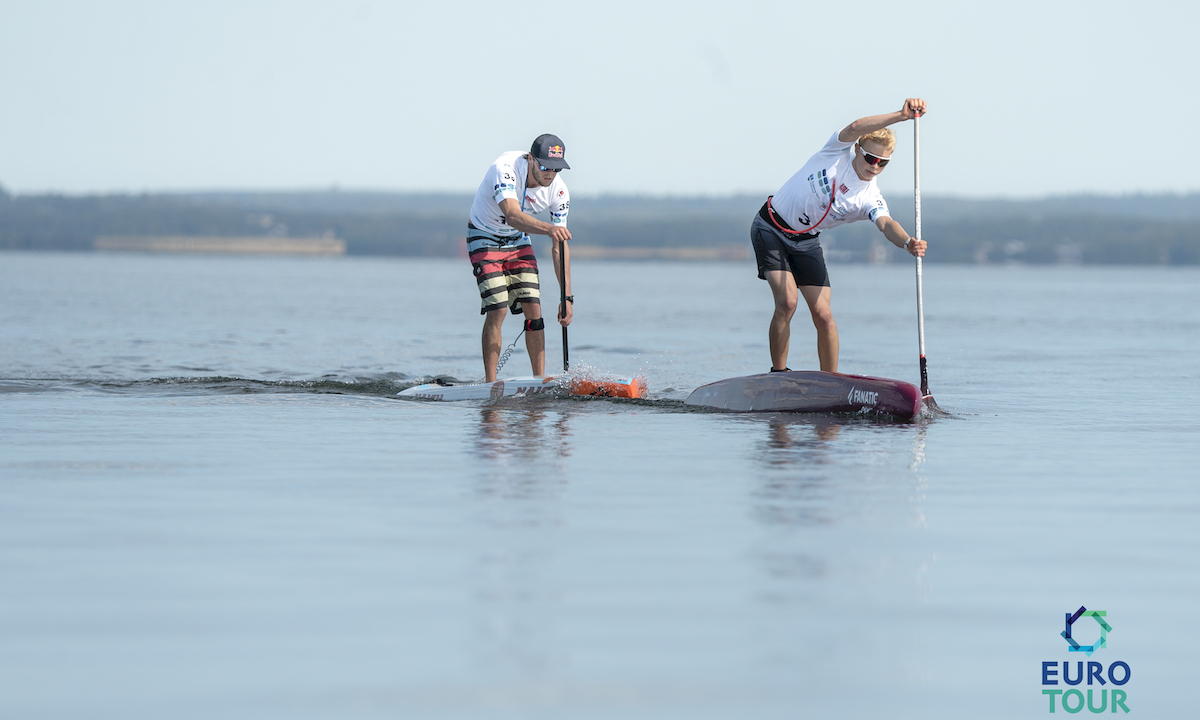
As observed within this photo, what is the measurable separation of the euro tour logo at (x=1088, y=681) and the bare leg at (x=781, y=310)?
6.64m

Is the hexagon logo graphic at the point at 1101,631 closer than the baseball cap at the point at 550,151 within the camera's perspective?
Yes

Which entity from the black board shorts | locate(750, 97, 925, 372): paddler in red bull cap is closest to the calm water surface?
locate(750, 97, 925, 372): paddler in red bull cap

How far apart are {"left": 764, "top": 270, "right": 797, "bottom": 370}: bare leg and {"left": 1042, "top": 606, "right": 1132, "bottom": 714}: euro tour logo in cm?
664

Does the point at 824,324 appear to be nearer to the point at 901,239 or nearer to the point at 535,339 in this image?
the point at 901,239

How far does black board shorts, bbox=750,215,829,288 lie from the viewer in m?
10.8

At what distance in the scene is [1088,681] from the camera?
3748mm

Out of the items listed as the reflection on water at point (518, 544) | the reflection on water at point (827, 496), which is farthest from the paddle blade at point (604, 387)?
the reflection on water at point (518, 544)

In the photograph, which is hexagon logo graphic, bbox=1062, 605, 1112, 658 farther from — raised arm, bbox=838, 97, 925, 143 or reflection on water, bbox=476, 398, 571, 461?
raised arm, bbox=838, 97, 925, 143

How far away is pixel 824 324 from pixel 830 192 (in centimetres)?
106

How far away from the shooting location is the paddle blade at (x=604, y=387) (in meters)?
11.4

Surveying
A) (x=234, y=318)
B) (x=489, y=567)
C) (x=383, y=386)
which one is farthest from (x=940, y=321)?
(x=489, y=567)

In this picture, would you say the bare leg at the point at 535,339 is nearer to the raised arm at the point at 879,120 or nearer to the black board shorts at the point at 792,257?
the black board shorts at the point at 792,257

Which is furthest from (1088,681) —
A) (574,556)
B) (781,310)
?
(781,310)

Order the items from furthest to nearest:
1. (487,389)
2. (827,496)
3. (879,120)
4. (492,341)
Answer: (492,341) < (487,389) < (879,120) < (827,496)
